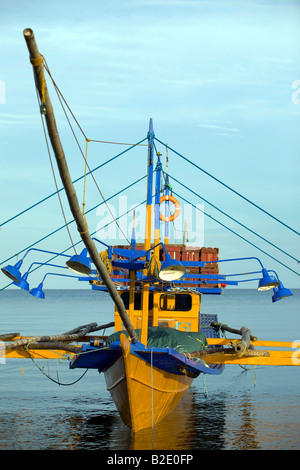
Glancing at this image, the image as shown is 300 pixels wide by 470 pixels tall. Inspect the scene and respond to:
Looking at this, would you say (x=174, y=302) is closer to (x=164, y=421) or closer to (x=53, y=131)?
(x=164, y=421)

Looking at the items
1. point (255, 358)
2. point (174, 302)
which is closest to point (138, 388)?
point (255, 358)

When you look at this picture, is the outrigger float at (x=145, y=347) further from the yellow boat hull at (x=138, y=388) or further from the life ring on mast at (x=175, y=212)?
the life ring on mast at (x=175, y=212)

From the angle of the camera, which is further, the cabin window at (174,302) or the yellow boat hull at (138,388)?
the cabin window at (174,302)

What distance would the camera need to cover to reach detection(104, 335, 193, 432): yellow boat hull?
16406 mm

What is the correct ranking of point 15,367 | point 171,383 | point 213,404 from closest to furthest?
point 171,383 → point 213,404 → point 15,367

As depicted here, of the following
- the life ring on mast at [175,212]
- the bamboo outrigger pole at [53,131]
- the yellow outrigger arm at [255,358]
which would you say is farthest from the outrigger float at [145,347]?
the life ring on mast at [175,212]

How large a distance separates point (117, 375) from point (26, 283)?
3584 millimetres

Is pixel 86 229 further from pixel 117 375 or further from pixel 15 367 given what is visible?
pixel 15 367

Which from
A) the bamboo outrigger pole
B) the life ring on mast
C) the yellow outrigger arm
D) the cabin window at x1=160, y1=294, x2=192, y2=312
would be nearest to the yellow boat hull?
the yellow outrigger arm

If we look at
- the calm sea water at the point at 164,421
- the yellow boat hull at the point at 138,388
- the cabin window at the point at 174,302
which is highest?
the cabin window at the point at 174,302

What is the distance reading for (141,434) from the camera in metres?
17.8

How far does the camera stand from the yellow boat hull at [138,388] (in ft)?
53.8

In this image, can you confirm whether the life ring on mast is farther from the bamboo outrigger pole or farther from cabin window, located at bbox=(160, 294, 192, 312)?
the bamboo outrigger pole
